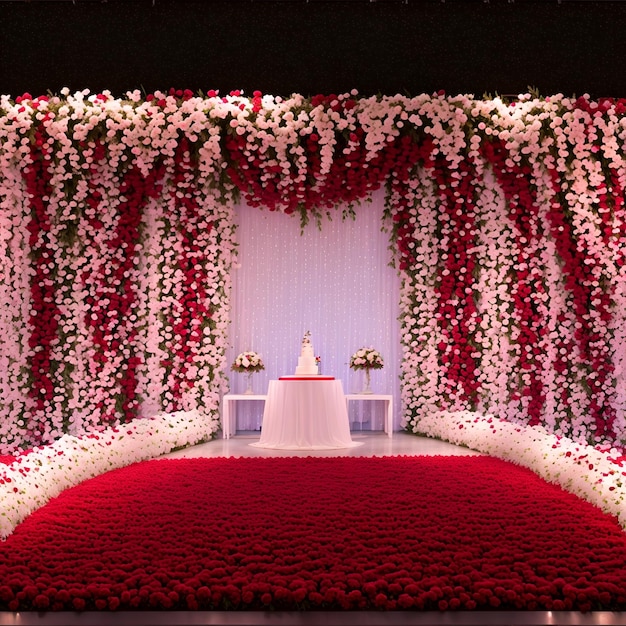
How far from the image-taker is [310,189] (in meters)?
9.93

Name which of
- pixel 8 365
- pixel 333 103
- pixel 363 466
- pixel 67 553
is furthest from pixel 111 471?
pixel 333 103

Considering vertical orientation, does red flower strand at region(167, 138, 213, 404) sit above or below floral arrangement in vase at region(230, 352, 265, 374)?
above

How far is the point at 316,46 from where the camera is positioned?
10102 millimetres

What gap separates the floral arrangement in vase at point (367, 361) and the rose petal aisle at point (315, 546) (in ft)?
12.2

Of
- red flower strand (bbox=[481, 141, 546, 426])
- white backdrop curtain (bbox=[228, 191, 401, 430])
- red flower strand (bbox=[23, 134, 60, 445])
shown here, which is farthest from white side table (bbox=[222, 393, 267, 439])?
red flower strand (bbox=[481, 141, 546, 426])

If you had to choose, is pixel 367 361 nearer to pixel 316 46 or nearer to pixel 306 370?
pixel 306 370

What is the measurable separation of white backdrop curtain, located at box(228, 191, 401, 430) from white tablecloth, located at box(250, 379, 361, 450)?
1879 millimetres

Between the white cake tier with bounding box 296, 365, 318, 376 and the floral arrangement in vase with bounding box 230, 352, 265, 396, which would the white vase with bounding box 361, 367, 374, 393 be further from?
the floral arrangement in vase with bounding box 230, 352, 265, 396

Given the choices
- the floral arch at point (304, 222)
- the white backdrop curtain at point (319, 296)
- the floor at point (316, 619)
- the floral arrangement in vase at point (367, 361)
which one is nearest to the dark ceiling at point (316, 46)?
the floral arch at point (304, 222)

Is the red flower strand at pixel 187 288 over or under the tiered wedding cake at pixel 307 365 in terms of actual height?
over

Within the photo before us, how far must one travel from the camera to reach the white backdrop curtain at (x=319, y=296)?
10.6m

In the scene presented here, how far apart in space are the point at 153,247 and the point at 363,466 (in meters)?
4.29

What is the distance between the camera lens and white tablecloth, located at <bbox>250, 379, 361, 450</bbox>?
28.0 feet

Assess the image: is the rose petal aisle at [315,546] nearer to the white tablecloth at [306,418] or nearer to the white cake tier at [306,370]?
the white tablecloth at [306,418]
